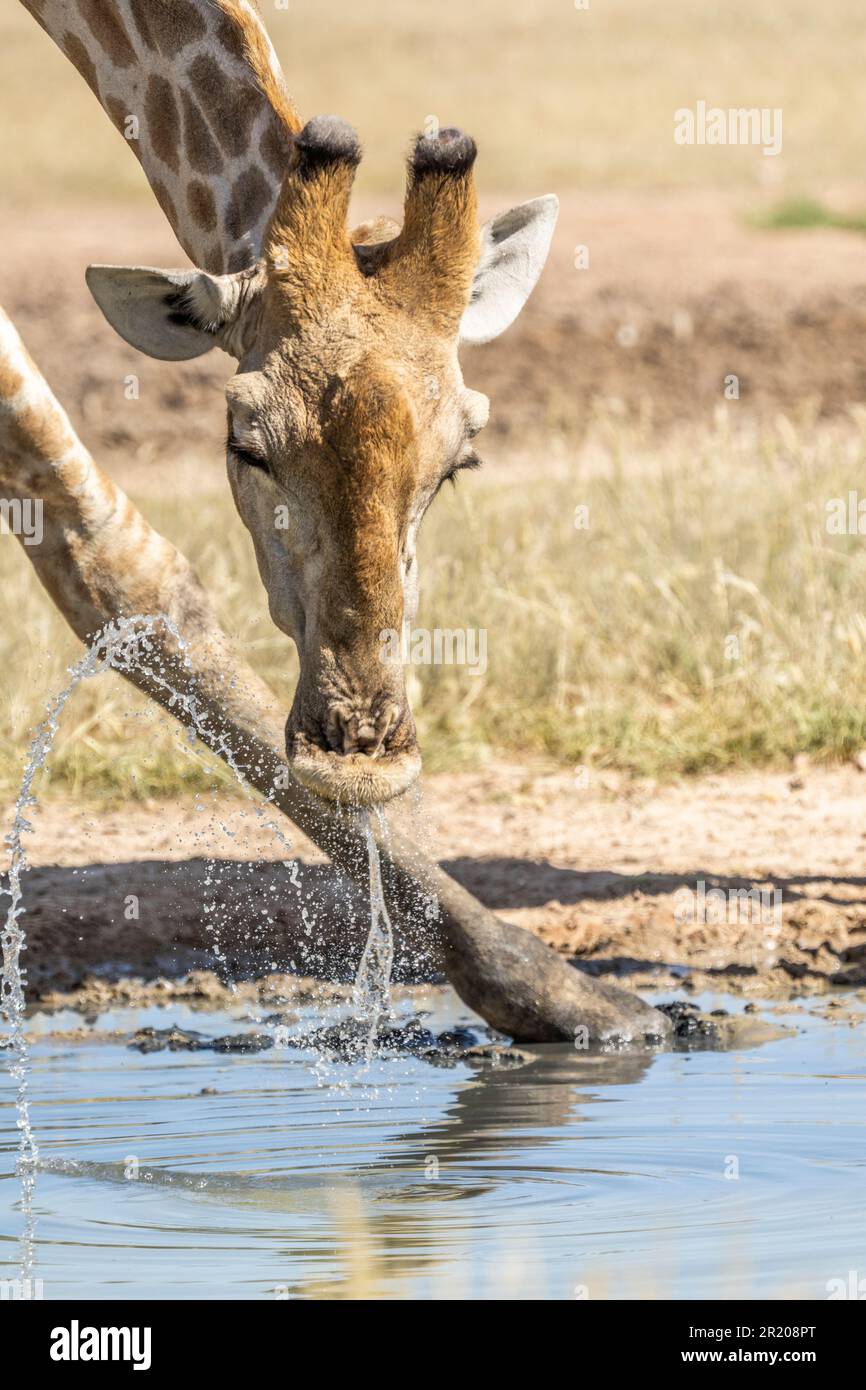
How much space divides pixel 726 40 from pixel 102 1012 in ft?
99.0

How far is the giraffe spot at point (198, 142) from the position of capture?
503 centimetres

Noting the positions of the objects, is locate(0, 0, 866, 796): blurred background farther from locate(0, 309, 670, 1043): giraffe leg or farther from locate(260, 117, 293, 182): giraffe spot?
locate(260, 117, 293, 182): giraffe spot

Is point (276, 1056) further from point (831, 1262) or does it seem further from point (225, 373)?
point (225, 373)

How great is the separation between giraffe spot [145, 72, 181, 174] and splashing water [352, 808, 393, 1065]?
65.3 inches

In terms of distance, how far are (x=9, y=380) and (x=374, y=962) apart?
1819 mm

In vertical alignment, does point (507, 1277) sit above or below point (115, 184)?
below

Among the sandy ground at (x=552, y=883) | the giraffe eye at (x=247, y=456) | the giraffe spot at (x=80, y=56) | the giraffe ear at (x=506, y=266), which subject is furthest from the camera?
the sandy ground at (x=552, y=883)

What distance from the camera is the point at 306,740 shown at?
402 cm

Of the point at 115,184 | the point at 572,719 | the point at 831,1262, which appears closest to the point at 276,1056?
the point at 831,1262
